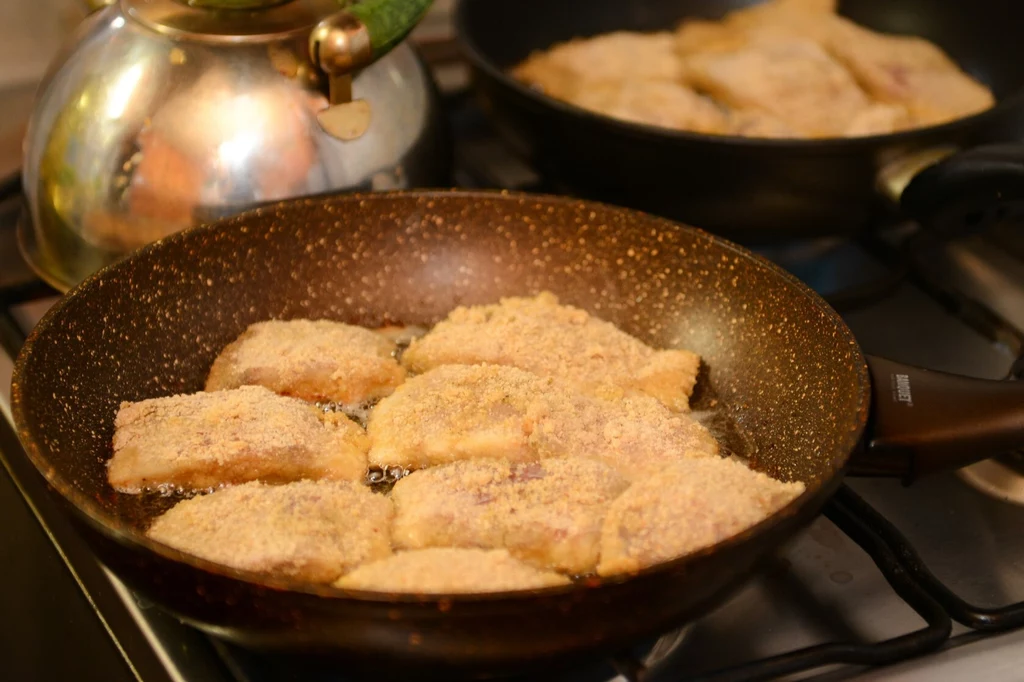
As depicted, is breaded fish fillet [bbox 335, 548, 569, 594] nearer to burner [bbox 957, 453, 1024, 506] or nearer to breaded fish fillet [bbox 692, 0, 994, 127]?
burner [bbox 957, 453, 1024, 506]

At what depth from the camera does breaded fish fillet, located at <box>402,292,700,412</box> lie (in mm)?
1011

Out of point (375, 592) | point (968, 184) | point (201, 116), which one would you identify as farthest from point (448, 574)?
point (968, 184)

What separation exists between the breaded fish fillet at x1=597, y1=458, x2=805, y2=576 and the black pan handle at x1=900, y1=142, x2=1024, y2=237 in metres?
0.45

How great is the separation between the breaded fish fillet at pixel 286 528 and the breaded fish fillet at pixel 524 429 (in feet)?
0.28

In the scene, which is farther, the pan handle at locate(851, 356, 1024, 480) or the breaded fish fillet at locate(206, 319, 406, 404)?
the breaded fish fillet at locate(206, 319, 406, 404)

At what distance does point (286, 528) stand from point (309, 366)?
0.29m

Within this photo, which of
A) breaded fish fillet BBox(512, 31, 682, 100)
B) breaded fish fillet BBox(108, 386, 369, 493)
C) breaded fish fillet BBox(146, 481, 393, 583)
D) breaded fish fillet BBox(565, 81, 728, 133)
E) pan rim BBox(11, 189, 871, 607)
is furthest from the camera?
breaded fish fillet BBox(512, 31, 682, 100)

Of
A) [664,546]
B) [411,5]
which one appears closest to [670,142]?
[411,5]

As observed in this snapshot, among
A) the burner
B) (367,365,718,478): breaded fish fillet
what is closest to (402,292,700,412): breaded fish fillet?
(367,365,718,478): breaded fish fillet

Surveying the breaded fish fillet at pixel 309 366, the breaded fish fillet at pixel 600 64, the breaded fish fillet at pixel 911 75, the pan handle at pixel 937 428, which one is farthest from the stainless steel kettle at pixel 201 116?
the breaded fish fillet at pixel 911 75

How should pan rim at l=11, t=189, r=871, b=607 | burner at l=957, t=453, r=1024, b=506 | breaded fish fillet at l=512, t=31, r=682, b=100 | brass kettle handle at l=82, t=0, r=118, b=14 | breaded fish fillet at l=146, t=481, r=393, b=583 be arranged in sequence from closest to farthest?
pan rim at l=11, t=189, r=871, b=607, breaded fish fillet at l=146, t=481, r=393, b=583, burner at l=957, t=453, r=1024, b=506, brass kettle handle at l=82, t=0, r=118, b=14, breaded fish fillet at l=512, t=31, r=682, b=100

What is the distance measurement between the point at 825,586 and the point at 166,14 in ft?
2.85

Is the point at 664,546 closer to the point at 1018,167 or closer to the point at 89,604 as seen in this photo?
the point at 89,604

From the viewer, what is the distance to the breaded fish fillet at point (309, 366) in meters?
1.01
